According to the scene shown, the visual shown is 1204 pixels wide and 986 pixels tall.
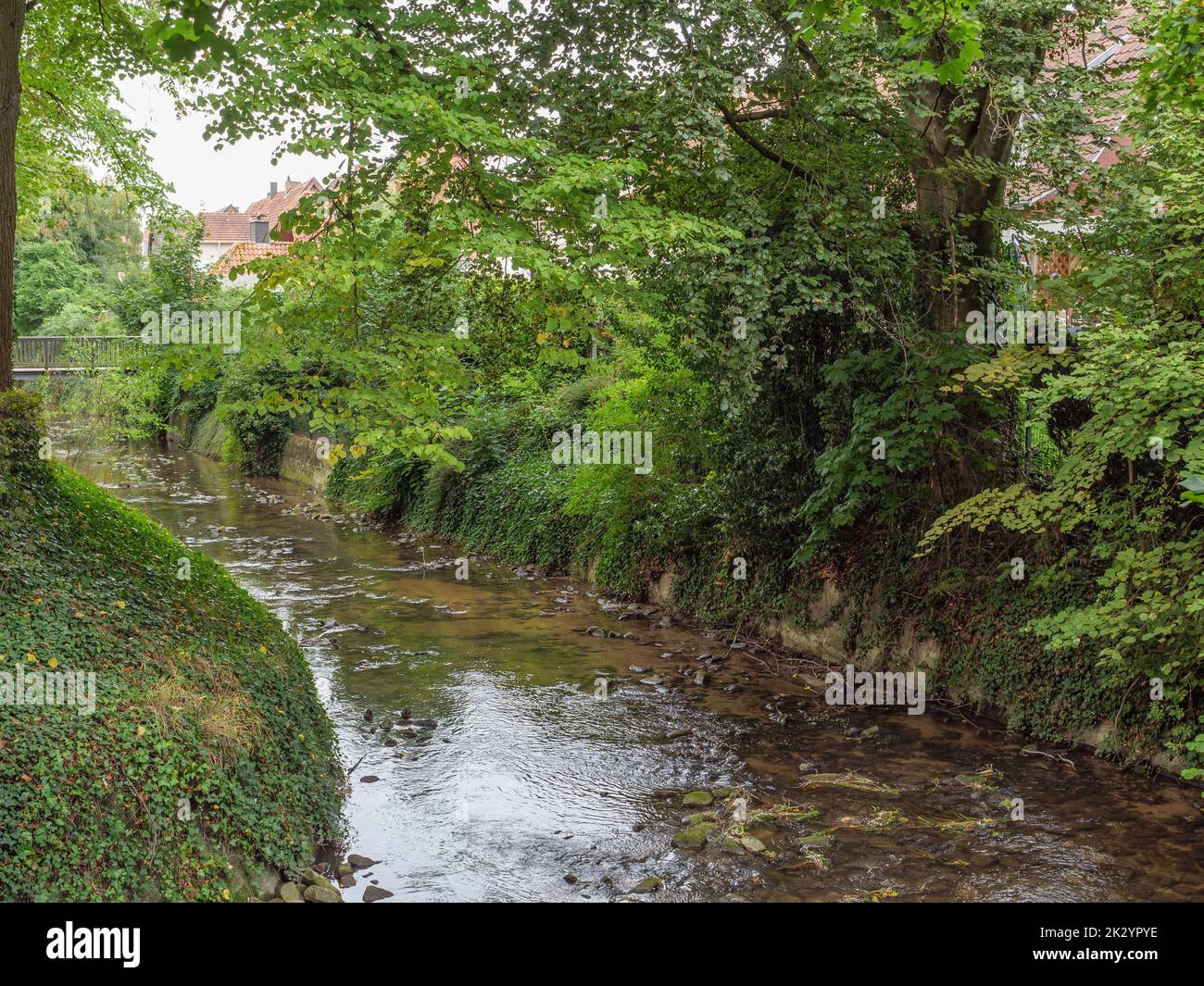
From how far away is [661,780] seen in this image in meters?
9.56

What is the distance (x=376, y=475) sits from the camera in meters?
24.5

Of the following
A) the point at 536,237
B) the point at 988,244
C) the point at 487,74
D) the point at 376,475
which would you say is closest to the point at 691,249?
the point at 536,237

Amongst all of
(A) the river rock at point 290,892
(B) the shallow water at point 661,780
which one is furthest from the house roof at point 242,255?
(A) the river rock at point 290,892

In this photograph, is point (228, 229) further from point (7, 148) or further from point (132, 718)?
point (132, 718)

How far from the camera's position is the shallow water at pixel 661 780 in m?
7.53

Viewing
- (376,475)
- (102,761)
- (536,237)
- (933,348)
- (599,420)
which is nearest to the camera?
(102,761)

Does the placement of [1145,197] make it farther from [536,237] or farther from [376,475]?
[376,475]

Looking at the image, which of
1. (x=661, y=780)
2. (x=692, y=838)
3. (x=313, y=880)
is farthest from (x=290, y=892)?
(x=661, y=780)

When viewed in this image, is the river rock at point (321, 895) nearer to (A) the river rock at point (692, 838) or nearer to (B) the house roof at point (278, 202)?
(A) the river rock at point (692, 838)

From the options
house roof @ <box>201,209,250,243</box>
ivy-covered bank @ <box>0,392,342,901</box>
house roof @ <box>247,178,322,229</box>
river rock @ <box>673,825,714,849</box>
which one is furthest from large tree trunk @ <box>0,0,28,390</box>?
house roof @ <box>201,209,250,243</box>

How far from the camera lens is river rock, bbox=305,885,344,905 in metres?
6.56

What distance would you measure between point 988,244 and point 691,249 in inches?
141

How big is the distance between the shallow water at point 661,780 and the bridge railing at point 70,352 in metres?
5.01

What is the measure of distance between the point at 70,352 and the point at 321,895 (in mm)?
21815
